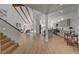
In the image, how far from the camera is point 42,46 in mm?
4098

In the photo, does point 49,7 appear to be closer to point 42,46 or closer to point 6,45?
point 42,46

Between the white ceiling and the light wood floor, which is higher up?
the white ceiling

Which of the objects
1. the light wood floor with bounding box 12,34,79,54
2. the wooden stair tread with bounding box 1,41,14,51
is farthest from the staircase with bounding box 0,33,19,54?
the light wood floor with bounding box 12,34,79,54

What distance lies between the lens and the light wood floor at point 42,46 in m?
3.95

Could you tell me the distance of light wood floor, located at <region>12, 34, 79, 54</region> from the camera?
13.0 feet

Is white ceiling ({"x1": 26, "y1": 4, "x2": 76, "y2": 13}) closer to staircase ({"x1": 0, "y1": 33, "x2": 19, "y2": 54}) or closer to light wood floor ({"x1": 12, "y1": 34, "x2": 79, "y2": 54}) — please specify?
light wood floor ({"x1": 12, "y1": 34, "x2": 79, "y2": 54})

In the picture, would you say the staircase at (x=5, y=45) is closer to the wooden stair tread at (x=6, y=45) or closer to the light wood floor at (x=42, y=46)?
the wooden stair tread at (x=6, y=45)

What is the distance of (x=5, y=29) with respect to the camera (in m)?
4.32

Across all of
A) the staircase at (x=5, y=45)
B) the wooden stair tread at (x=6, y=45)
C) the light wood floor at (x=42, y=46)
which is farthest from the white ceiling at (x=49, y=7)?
the wooden stair tread at (x=6, y=45)

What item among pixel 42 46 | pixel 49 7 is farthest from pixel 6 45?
pixel 49 7

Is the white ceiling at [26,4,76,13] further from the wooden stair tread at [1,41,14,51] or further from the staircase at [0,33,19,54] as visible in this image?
the wooden stair tread at [1,41,14,51]

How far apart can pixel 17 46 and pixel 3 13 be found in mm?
976

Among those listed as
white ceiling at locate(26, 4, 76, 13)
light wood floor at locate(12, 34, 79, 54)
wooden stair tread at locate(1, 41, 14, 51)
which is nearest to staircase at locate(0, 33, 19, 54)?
wooden stair tread at locate(1, 41, 14, 51)
